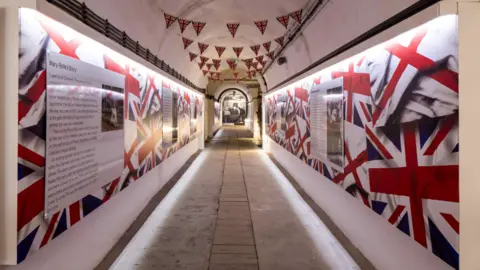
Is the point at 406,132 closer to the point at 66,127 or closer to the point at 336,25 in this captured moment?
the point at 336,25

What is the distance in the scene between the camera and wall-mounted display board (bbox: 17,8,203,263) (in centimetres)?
206

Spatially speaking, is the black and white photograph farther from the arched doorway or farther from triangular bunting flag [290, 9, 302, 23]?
the arched doorway

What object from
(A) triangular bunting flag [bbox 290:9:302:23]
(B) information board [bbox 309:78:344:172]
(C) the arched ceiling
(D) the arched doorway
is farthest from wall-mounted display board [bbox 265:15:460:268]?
(D) the arched doorway

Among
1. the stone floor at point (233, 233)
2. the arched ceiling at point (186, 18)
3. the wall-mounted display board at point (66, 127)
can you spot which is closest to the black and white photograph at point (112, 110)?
the wall-mounted display board at point (66, 127)

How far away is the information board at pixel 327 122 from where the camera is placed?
4035 mm

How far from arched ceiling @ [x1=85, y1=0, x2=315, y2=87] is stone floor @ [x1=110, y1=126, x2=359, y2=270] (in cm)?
263

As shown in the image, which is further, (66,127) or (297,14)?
(297,14)

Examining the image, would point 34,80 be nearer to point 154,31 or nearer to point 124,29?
point 124,29

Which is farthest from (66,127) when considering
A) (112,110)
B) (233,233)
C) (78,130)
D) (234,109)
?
(234,109)

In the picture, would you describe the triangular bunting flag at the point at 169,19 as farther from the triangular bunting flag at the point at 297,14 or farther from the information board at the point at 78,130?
the information board at the point at 78,130

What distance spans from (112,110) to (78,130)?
0.83 metres

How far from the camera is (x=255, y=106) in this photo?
20.7m

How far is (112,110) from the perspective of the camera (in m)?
3.45
